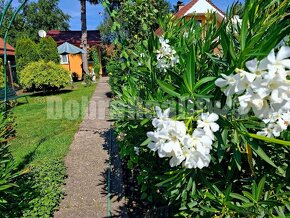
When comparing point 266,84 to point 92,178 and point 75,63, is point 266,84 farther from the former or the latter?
point 75,63

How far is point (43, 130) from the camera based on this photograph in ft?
21.1

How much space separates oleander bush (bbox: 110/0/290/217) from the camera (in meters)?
0.77

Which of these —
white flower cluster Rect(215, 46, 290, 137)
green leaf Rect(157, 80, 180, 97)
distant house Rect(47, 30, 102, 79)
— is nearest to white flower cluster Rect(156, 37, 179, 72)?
green leaf Rect(157, 80, 180, 97)

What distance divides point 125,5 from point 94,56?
19.4 metres

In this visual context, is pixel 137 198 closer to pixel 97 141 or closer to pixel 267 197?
pixel 267 197

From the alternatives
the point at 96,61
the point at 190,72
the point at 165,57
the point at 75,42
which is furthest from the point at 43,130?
the point at 75,42

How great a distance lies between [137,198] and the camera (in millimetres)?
3203

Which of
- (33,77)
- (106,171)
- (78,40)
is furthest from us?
(78,40)

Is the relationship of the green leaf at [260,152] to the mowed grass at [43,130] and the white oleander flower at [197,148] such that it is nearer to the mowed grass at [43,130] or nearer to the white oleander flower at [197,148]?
the white oleander flower at [197,148]

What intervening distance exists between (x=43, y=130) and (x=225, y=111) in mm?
6083

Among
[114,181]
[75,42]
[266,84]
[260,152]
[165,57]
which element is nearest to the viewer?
[266,84]

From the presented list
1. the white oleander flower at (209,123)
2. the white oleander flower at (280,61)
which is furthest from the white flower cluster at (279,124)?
the white oleander flower at (280,61)

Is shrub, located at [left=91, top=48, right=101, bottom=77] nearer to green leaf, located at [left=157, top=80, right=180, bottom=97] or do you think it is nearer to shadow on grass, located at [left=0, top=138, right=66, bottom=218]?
shadow on grass, located at [left=0, top=138, right=66, bottom=218]

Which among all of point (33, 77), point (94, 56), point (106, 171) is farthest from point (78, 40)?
point (106, 171)
